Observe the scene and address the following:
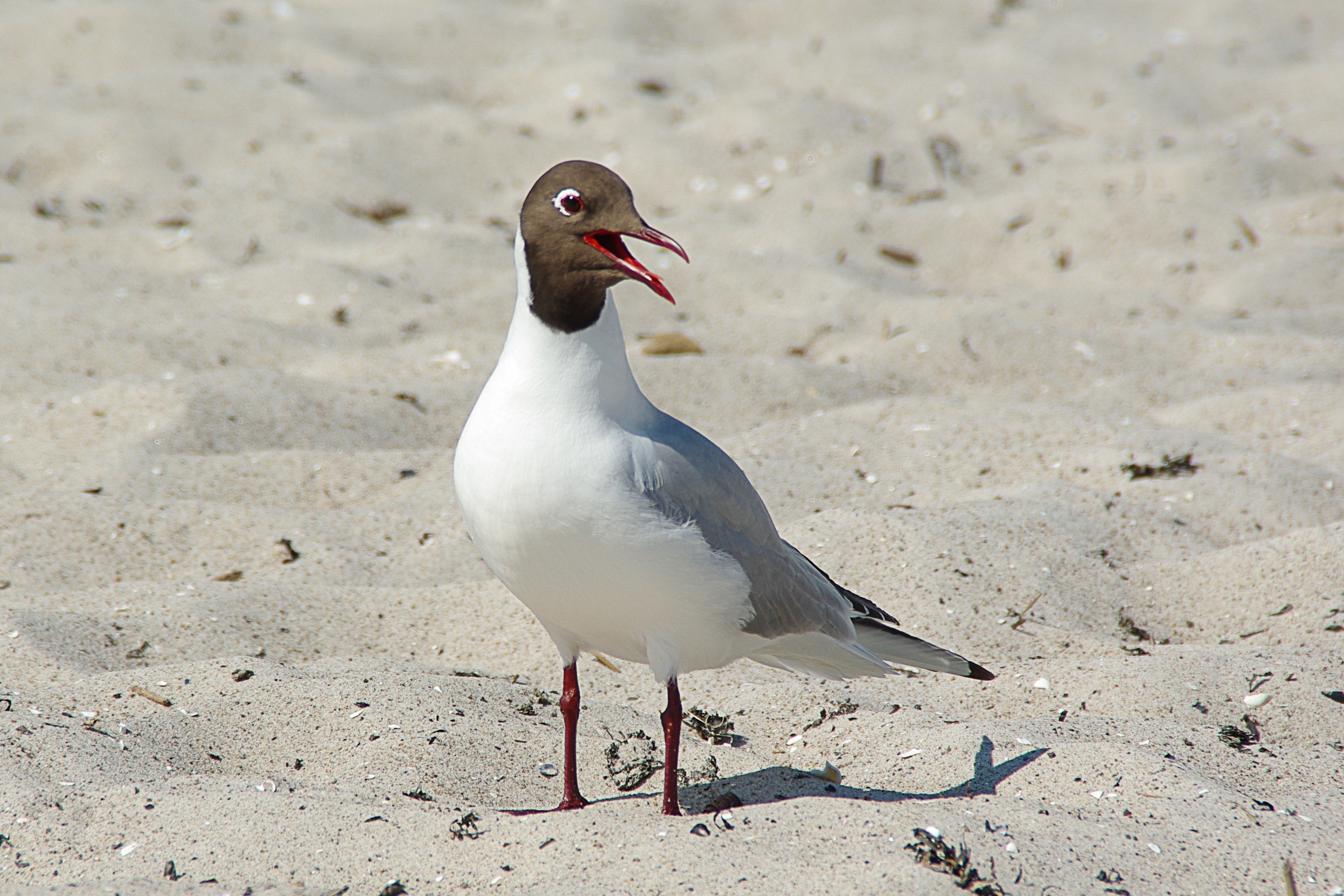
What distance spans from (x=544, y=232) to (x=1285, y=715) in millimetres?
2247

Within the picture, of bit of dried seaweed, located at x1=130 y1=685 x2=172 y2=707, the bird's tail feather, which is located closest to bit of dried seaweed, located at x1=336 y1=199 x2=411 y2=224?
bit of dried seaweed, located at x1=130 y1=685 x2=172 y2=707

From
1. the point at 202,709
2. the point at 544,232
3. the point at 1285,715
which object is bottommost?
the point at 202,709

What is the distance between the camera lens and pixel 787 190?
6.88 meters

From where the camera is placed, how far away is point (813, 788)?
9.32 ft

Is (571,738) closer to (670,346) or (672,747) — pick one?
(672,747)

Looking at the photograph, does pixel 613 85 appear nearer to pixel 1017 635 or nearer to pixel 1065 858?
pixel 1017 635

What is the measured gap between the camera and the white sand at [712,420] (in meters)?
2.53

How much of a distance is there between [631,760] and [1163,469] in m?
2.40

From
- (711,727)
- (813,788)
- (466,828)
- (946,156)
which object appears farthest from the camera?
(946,156)

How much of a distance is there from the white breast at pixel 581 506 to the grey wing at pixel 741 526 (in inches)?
1.9

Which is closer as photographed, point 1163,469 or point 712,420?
point 1163,469

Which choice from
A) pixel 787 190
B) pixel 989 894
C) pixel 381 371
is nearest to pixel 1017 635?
pixel 989 894

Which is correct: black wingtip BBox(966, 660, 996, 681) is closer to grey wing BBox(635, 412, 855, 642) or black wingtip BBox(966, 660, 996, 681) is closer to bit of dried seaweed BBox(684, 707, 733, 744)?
grey wing BBox(635, 412, 855, 642)

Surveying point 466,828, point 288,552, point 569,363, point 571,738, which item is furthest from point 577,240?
point 288,552
